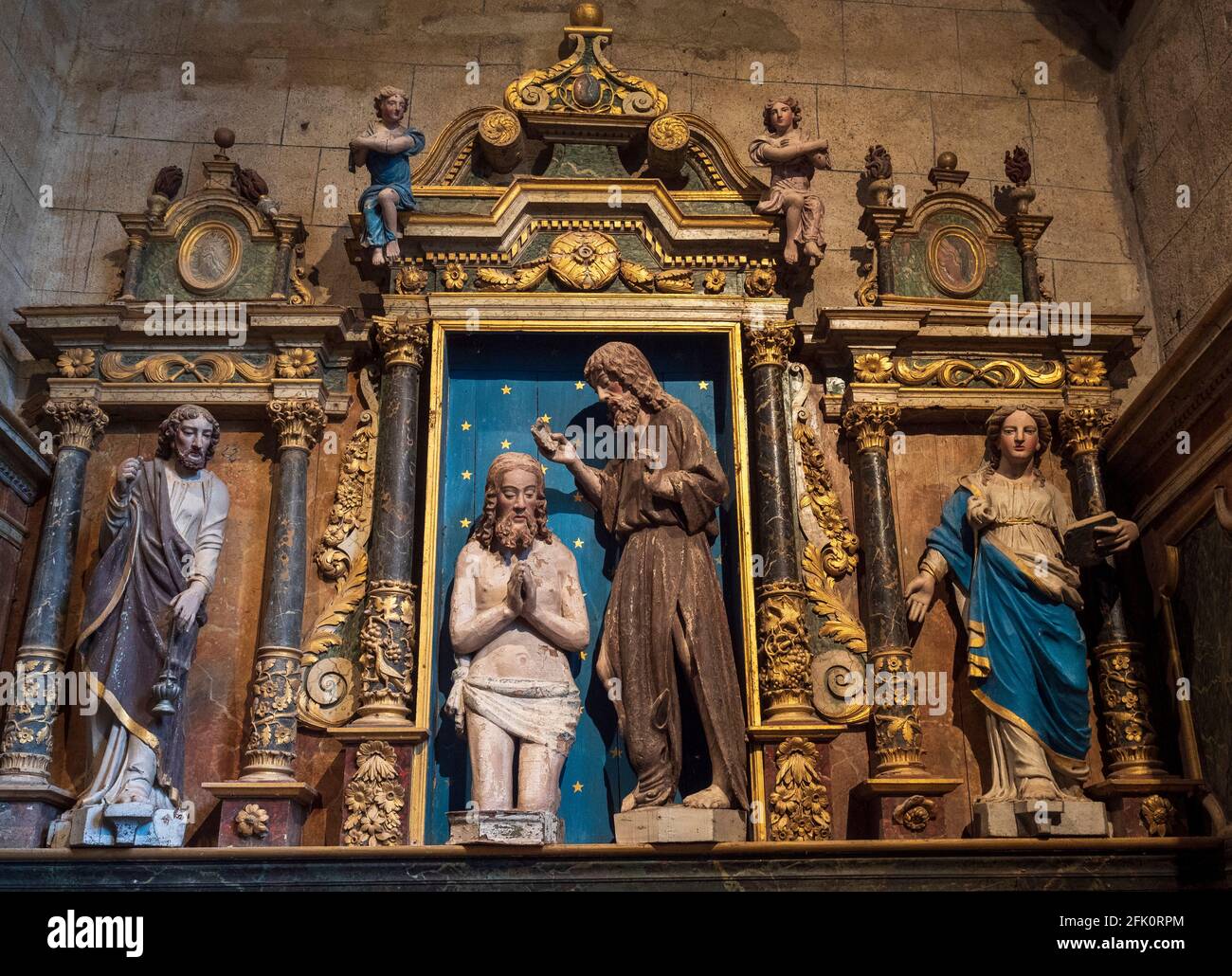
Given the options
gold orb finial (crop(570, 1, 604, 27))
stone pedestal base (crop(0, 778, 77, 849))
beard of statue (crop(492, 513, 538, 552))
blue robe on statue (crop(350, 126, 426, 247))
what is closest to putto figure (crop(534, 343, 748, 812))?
beard of statue (crop(492, 513, 538, 552))

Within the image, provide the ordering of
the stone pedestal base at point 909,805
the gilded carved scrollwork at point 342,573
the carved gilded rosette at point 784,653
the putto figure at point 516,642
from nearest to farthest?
1. the putto figure at point 516,642
2. the stone pedestal base at point 909,805
3. the carved gilded rosette at point 784,653
4. the gilded carved scrollwork at point 342,573

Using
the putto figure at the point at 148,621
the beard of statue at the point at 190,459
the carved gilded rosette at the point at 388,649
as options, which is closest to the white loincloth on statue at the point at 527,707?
the carved gilded rosette at the point at 388,649

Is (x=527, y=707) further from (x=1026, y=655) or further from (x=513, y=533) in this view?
(x=1026, y=655)

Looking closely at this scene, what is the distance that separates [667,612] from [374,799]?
1.61m

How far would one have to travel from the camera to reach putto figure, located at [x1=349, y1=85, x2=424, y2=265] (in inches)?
303

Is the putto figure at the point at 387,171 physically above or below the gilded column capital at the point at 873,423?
above

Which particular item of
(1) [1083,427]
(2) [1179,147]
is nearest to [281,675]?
(1) [1083,427]

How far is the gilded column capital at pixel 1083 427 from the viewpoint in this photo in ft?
25.0

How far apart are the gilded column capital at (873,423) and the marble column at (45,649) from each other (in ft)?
13.0

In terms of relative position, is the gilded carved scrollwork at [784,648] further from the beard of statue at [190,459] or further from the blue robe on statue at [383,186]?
the beard of statue at [190,459]

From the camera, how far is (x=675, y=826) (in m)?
6.21

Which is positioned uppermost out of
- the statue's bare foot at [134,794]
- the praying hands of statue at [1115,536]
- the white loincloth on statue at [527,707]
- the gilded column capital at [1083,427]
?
the gilded column capital at [1083,427]

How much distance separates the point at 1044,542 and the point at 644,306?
7.90 ft
